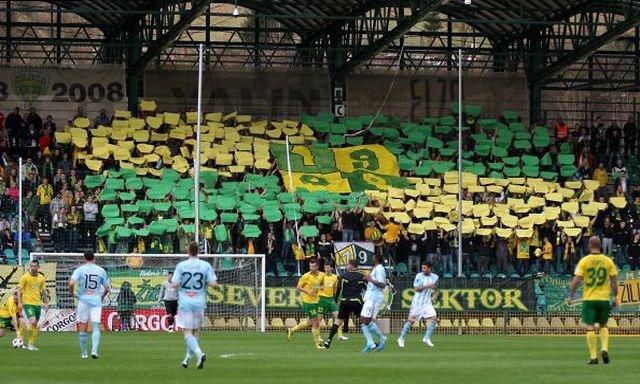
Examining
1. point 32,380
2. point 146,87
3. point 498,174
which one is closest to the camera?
point 32,380

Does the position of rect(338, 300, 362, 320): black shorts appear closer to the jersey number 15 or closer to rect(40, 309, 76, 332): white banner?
the jersey number 15

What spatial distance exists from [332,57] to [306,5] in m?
4.03

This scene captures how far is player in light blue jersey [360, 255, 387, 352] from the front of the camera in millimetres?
29906

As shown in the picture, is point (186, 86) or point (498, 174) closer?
point (498, 174)

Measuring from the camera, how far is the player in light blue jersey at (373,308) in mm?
29906

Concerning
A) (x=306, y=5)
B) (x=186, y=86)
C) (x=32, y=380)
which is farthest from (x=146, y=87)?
(x=32, y=380)

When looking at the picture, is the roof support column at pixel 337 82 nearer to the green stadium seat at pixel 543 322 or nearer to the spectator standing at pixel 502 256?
the spectator standing at pixel 502 256

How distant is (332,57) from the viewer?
5962 cm

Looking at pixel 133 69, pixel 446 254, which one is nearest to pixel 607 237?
pixel 446 254

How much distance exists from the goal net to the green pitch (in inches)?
200

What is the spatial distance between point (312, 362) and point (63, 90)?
109 feet

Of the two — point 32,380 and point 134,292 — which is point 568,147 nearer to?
point 134,292

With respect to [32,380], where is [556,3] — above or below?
above

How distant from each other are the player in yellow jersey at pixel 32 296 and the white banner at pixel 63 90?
2590 cm
